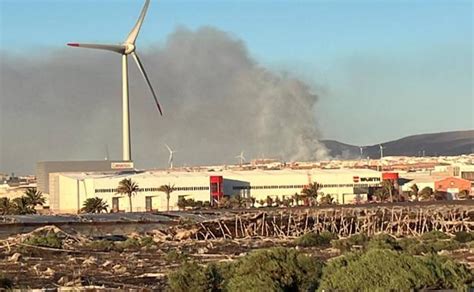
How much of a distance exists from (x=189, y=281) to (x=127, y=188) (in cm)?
9009

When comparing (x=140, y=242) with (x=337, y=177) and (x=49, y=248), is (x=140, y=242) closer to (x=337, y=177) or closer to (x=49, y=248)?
(x=49, y=248)

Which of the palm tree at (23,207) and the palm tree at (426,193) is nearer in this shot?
the palm tree at (23,207)

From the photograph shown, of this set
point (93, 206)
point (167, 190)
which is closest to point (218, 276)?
point (93, 206)

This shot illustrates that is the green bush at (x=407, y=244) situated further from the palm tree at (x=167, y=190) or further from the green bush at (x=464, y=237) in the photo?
the palm tree at (x=167, y=190)

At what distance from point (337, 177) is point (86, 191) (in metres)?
34.2

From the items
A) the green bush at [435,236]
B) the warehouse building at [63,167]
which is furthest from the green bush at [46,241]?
the warehouse building at [63,167]

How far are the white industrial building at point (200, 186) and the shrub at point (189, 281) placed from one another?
90.9m

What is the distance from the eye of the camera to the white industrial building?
116 metres

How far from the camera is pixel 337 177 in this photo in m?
127

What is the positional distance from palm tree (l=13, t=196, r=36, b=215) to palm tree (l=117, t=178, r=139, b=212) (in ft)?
35.5

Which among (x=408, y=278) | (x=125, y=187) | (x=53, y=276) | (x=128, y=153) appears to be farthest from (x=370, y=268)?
(x=128, y=153)

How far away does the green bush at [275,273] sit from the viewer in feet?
72.4

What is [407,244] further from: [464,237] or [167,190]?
[167,190]

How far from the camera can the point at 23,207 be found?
349 feet
